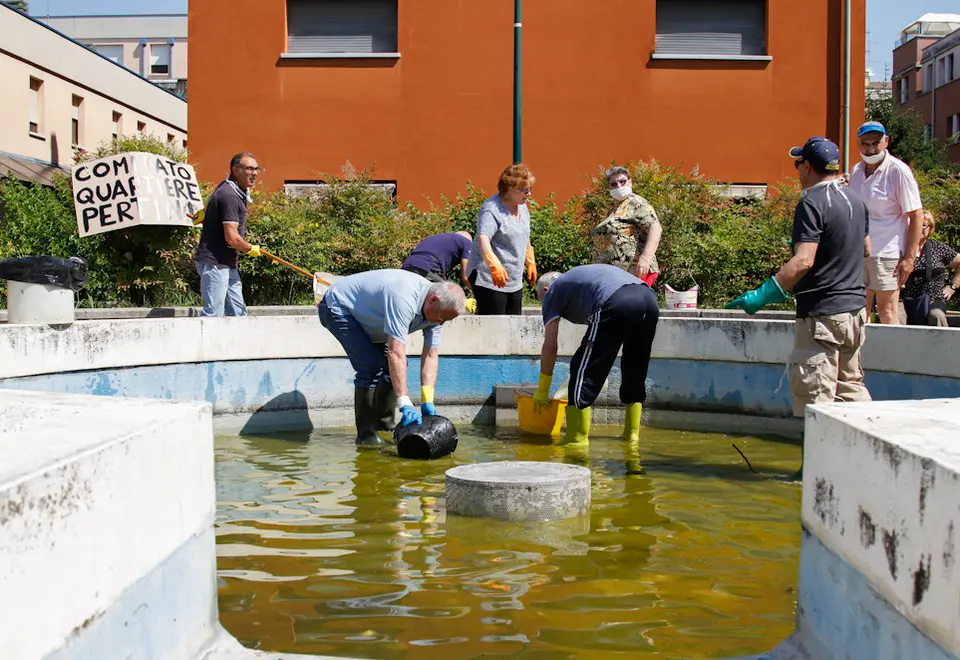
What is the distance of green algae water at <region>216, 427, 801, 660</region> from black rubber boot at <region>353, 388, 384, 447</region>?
59cm

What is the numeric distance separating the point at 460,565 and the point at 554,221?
34.4 feet

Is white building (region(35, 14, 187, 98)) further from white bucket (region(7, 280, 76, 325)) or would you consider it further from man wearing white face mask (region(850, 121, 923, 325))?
man wearing white face mask (region(850, 121, 923, 325))

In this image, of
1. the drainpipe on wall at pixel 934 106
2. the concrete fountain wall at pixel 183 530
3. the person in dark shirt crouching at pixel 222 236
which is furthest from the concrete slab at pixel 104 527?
the drainpipe on wall at pixel 934 106

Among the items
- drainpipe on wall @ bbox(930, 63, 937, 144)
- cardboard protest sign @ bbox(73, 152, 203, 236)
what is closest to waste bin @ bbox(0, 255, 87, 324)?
cardboard protest sign @ bbox(73, 152, 203, 236)

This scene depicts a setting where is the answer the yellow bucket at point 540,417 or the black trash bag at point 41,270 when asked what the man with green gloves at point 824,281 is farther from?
the black trash bag at point 41,270

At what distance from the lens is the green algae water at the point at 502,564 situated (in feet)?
12.0

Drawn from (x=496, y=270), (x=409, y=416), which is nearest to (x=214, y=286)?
(x=496, y=270)

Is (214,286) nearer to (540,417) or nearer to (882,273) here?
(540,417)

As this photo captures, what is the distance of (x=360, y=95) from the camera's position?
18.5 metres

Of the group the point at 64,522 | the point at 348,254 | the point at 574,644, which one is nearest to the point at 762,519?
the point at 574,644

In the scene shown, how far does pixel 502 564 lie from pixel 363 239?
9.92 metres

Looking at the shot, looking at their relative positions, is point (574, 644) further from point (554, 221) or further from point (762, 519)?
point (554, 221)

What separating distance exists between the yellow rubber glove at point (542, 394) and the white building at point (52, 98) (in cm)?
2090

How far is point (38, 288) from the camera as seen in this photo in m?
7.08
